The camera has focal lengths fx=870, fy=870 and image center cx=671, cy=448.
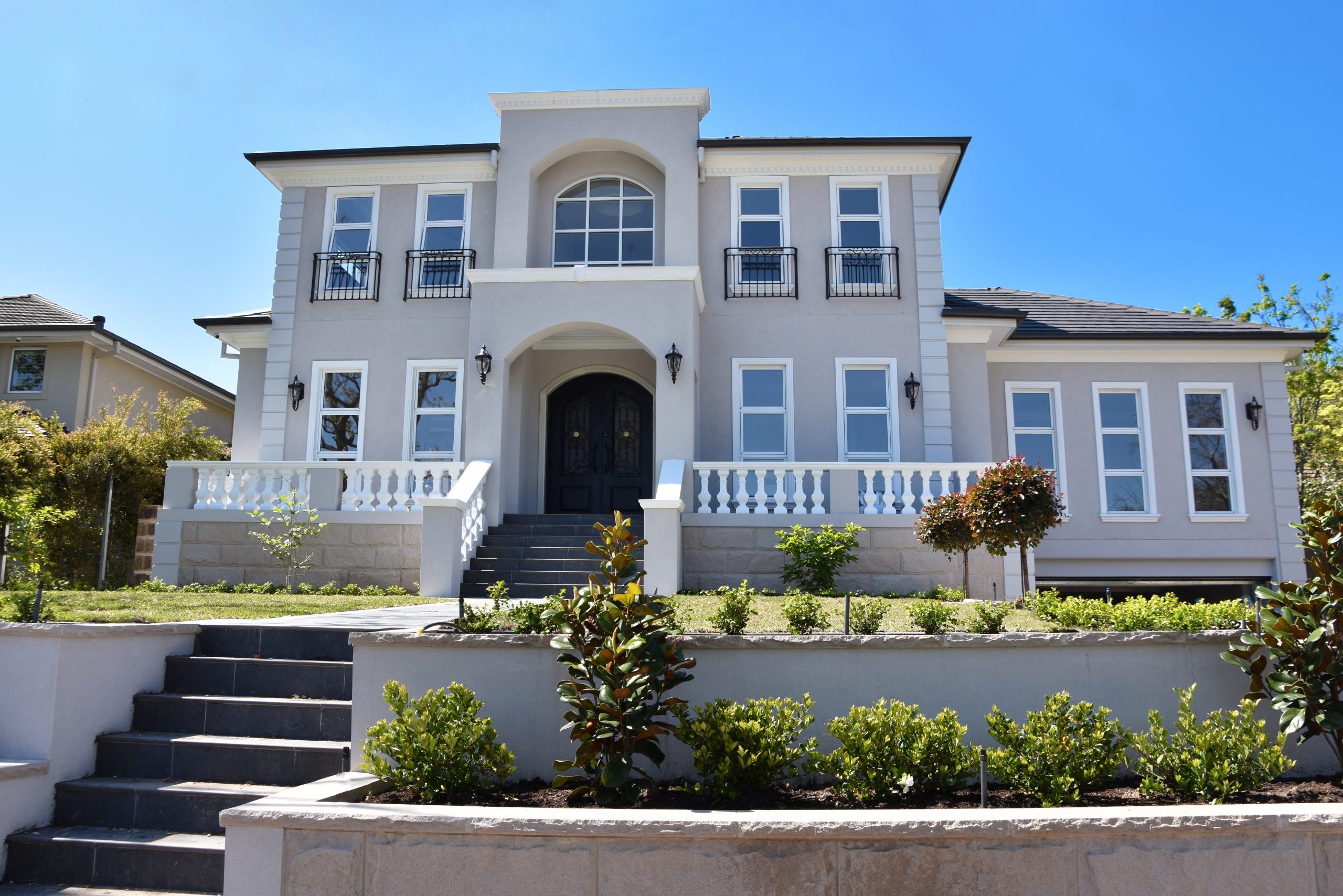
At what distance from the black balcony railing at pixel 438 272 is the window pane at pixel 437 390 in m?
1.36

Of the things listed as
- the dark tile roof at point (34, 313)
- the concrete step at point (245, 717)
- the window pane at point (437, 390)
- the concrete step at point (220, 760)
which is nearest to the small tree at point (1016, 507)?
the concrete step at point (245, 717)

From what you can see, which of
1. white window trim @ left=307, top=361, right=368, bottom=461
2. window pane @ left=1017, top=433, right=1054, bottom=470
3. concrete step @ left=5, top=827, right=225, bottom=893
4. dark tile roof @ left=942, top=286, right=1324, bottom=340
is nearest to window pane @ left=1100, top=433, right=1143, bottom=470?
window pane @ left=1017, top=433, right=1054, bottom=470

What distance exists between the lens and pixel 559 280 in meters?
13.2

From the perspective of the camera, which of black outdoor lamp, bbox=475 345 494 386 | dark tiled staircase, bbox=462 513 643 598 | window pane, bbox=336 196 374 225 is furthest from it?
window pane, bbox=336 196 374 225

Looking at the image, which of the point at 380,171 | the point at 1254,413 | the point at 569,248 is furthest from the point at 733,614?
the point at 1254,413

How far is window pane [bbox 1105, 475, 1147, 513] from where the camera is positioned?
49.7ft

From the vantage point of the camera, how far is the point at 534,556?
12.0m

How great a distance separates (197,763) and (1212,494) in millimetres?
15856

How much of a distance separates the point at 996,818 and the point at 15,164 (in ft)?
41.6

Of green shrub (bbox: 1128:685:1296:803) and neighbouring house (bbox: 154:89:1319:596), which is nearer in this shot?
green shrub (bbox: 1128:685:1296:803)

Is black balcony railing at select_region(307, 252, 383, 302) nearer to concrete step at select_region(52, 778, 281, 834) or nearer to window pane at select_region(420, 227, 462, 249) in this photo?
window pane at select_region(420, 227, 462, 249)

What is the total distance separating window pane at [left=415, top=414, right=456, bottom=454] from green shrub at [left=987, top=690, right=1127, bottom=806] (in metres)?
11.6

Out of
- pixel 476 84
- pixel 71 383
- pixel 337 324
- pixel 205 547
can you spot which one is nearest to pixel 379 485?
pixel 205 547

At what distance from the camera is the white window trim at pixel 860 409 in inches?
563
